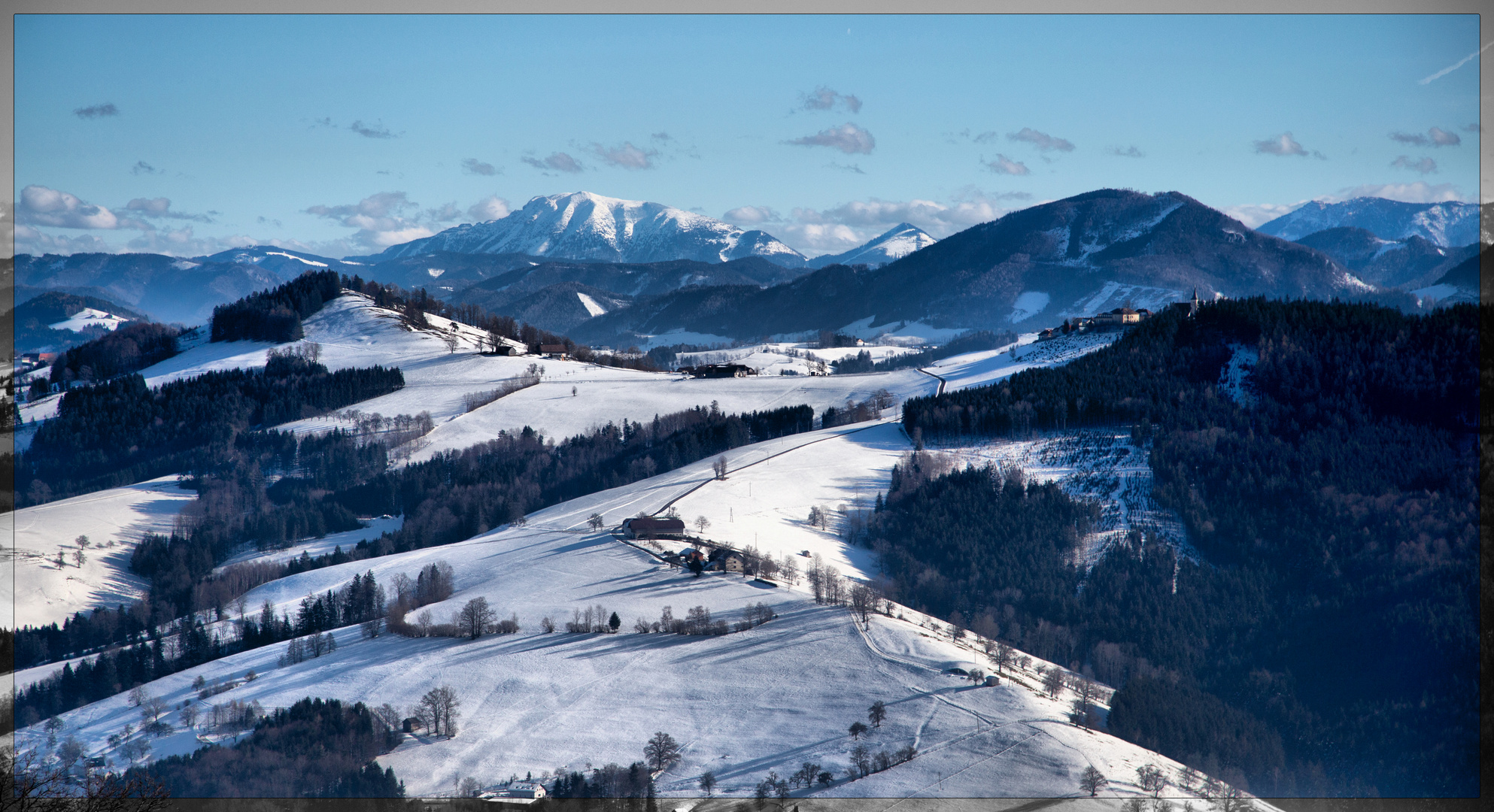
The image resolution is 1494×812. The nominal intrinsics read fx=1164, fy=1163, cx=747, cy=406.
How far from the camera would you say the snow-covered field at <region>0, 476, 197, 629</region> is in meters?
93.4

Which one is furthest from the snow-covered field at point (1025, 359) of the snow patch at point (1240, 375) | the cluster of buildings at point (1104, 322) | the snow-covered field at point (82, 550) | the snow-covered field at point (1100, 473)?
the snow-covered field at point (82, 550)

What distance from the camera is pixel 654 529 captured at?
8338 centimetres

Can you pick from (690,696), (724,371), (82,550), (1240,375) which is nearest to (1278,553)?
(1240,375)

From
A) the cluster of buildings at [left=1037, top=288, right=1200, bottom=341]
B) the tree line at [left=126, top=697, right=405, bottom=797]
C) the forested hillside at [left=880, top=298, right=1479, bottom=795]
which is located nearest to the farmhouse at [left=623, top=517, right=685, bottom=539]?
the forested hillside at [left=880, top=298, right=1479, bottom=795]

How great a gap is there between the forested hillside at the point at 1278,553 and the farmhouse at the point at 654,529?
666 inches

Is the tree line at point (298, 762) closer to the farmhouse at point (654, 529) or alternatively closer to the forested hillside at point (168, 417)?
the farmhouse at point (654, 529)

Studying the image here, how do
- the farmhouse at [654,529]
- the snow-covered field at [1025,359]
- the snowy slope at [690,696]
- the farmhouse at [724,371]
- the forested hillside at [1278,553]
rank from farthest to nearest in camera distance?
the farmhouse at [724,371]
the snow-covered field at [1025,359]
the farmhouse at [654,529]
the forested hillside at [1278,553]
the snowy slope at [690,696]

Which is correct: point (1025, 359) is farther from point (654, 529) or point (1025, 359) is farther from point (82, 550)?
point (82, 550)

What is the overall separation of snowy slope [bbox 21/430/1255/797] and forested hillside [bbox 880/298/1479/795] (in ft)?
37.2

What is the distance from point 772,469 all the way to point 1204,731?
4988 cm

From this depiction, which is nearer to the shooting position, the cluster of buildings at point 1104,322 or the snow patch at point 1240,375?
the snow patch at point 1240,375

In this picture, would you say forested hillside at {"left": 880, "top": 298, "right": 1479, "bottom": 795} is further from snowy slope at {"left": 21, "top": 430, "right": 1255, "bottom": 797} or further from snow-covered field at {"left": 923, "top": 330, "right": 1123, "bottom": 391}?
snow-covered field at {"left": 923, "top": 330, "right": 1123, "bottom": 391}

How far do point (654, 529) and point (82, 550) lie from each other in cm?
5906

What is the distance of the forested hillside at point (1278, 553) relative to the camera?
2672 inches
